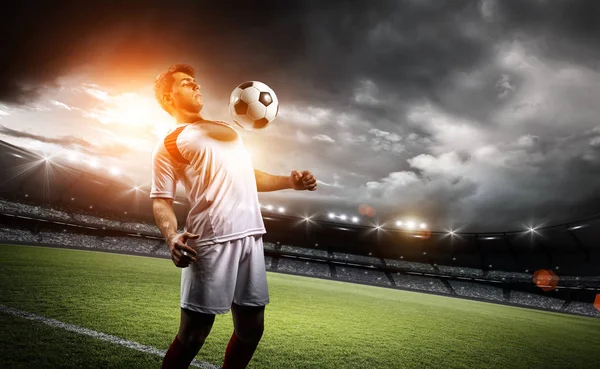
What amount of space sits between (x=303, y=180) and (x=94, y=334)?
3.01 metres

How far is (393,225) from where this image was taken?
3497 centimetres

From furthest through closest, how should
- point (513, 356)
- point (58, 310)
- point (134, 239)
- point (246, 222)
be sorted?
point (134, 239) → point (513, 356) → point (58, 310) → point (246, 222)

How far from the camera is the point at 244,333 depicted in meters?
1.87

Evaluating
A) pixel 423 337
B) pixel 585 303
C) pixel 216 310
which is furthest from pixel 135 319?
pixel 585 303

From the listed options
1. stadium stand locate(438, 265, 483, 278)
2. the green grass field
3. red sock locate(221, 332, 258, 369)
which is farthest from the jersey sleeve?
stadium stand locate(438, 265, 483, 278)

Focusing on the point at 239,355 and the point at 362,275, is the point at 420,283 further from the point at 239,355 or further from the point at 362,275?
the point at 239,355

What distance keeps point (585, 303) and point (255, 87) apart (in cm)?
3618

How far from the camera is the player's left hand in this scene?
2121mm

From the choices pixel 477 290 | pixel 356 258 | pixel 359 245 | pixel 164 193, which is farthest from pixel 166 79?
pixel 359 245

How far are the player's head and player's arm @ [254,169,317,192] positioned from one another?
2.07ft

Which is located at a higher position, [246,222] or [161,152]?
[161,152]

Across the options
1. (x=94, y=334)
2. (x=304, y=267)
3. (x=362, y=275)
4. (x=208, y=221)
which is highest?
(x=208, y=221)

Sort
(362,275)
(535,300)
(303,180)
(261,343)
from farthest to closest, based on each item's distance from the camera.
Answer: (362,275), (535,300), (261,343), (303,180)

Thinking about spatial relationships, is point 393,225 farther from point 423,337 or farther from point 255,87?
point 255,87
